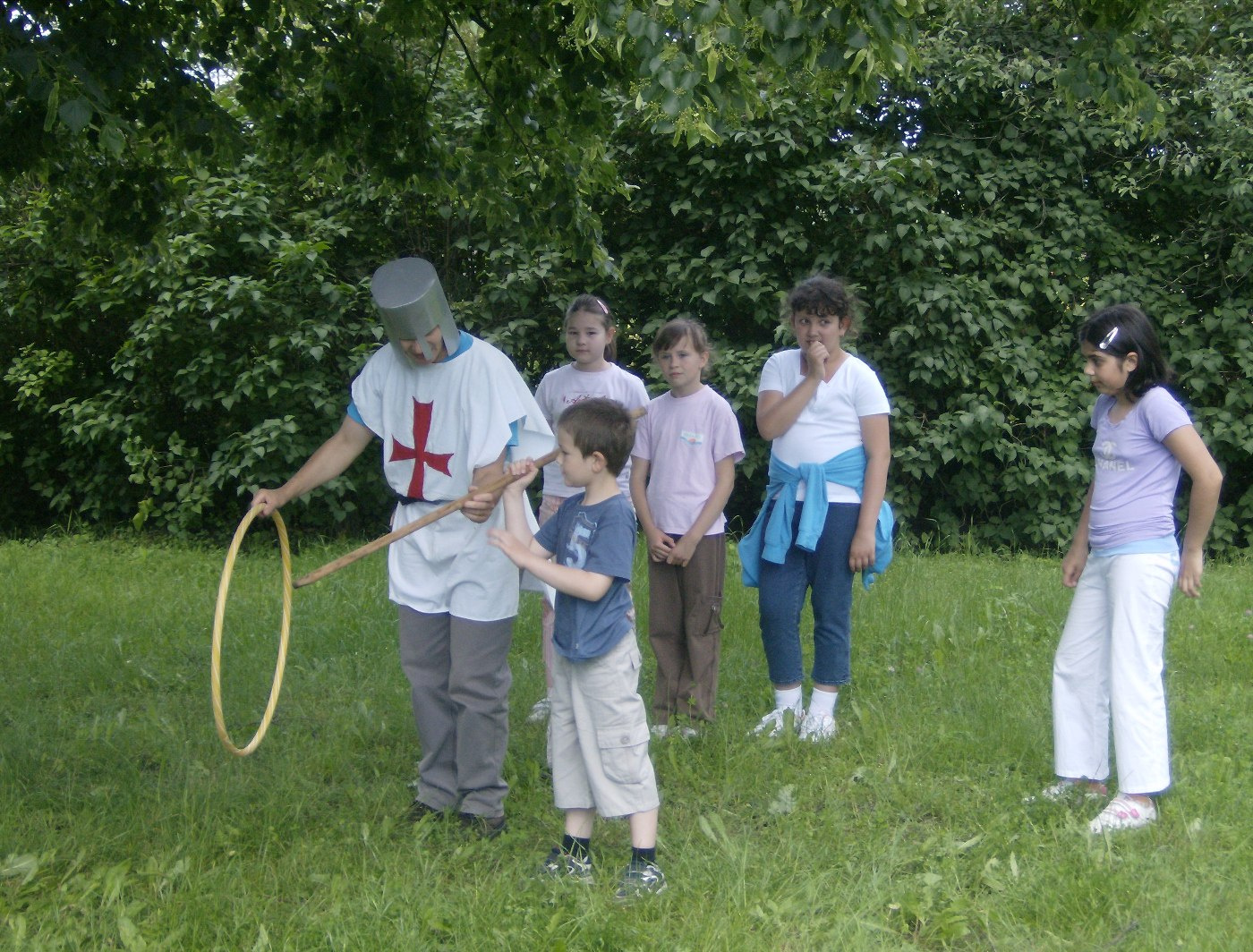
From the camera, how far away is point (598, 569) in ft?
11.2

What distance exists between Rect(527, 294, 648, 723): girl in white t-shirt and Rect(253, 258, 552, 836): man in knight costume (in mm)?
774

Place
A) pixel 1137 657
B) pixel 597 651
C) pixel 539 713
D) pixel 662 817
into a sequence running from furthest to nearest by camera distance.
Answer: pixel 539 713, pixel 662 817, pixel 1137 657, pixel 597 651

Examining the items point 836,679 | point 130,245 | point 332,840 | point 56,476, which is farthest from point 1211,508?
point 56,476

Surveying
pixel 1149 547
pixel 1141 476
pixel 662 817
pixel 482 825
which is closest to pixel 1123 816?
pixel 1149 547

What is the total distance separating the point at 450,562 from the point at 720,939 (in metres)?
1.47

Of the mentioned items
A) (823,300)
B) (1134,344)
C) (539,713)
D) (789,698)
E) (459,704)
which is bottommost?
(539,713)

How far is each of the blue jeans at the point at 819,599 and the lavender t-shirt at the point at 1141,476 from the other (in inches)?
39.8

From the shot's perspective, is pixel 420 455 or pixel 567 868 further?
pixel 420 455

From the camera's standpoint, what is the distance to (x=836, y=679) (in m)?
4.79

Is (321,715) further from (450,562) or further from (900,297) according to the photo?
(900,297)

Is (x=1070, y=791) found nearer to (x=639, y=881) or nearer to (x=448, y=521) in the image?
(x=639, y=881)

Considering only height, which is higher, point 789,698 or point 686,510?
point 686,510

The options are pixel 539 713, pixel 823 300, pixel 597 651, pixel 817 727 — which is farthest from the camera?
pixel 539 713

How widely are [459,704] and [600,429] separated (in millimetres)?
1098
